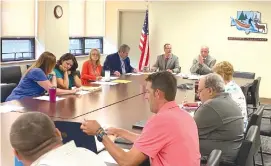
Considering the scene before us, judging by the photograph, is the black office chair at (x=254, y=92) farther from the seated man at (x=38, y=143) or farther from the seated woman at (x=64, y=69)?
the seated man at (x=38, y=143)

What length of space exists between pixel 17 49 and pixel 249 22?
513 centimetres

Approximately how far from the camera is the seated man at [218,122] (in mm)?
2910

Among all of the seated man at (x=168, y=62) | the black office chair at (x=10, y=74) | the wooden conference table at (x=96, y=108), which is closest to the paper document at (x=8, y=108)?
the wooden conference table at (x=96, y=108)

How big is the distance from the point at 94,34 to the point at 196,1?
2809 millimetres

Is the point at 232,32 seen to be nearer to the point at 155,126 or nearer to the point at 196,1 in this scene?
the point at 196,1

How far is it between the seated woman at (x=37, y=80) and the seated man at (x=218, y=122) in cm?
189

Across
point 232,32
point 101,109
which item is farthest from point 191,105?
point 232,32

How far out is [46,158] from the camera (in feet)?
4.56

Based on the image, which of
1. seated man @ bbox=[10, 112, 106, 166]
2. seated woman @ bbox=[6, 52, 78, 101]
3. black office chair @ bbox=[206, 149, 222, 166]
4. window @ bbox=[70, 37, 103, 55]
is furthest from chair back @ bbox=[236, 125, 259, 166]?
window @ bbox=[70, 37, 103, 55]

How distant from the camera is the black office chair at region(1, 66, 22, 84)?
612 cm

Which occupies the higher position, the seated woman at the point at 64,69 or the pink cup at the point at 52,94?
the seated woman at the point at 64,69

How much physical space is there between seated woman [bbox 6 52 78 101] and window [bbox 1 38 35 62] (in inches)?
118

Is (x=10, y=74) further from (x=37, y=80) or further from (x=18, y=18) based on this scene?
(x=37, y=80)

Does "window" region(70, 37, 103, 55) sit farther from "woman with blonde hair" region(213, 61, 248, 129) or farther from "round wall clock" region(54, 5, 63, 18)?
"woman with blonde hair" region(213, 61, 248, 129)
